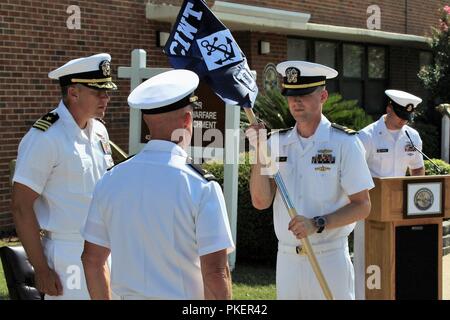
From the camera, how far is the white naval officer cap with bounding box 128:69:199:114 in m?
2.95

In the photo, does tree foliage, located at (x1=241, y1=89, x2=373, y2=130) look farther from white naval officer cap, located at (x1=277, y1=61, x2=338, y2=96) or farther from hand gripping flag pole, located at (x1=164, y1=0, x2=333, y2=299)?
hand gripping flag pole, located at (x1=164, y1=0, x2=333, y2=299)

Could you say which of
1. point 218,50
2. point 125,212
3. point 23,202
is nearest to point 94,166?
point 23,202

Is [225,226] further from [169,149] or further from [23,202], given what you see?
[23,202]

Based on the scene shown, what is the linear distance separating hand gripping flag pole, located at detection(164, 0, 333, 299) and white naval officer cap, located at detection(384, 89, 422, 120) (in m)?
3.11

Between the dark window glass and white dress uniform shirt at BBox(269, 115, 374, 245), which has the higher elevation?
the dark window glass

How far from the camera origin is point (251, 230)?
27.5 ft

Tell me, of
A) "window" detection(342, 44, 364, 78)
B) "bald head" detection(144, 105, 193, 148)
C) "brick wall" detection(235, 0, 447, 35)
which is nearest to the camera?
"bald head" detection(144, 105, 193, 148)

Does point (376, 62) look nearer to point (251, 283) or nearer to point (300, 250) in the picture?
point (251, 283)

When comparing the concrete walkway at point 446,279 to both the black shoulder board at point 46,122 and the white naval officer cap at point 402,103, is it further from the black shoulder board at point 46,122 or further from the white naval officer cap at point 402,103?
the black shoulder board at point 46,122

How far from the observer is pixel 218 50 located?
420cm

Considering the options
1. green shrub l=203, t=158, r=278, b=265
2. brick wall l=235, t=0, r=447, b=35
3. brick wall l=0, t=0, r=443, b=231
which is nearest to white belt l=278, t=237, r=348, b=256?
green shrub l=203, t=158, r=278, b=265

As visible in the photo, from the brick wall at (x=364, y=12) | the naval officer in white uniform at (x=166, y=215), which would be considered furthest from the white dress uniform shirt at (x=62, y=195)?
the brick wall at (x=364, y=12)

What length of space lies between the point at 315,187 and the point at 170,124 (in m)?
1.50
